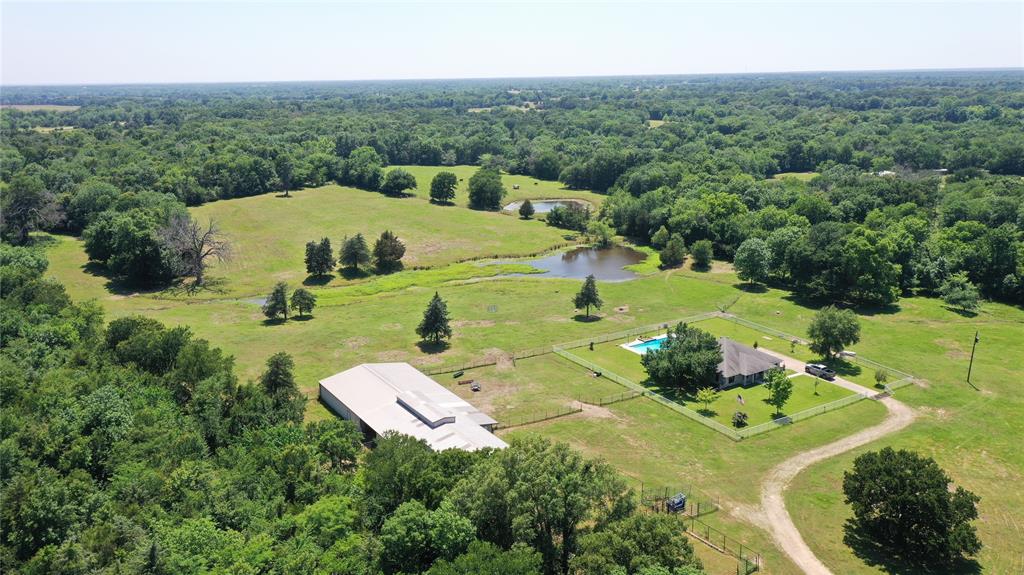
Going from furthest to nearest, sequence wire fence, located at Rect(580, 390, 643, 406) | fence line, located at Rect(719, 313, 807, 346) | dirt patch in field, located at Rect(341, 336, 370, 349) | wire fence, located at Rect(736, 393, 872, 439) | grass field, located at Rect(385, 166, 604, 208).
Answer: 1. grass field, located at Rect(385, 166, 604, 208)
2. fence line, located at Rect(719, 313, 807, 346)
3. dirt patch in field, located at Rect(341, 336, 370, 349)
4. wire fence, located at Rect(580, 390, 643, 406)
5. wire fence, located at Rect(736, 393, 872, 439)

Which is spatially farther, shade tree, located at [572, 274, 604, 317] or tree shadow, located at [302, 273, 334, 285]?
tree shadow, located at [302, 273, 334, 285]

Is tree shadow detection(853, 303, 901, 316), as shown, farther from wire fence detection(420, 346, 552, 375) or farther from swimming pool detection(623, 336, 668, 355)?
wire fence detection(420, 346, 552, 375)

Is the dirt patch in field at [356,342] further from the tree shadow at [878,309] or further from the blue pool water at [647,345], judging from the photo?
the tree shadow at [878,309]

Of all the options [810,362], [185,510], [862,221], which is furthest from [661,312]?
[185,510]

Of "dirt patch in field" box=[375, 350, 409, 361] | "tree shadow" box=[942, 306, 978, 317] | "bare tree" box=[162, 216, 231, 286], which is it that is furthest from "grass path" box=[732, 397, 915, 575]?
"bare tree" box=[162, 216, 231, 286]

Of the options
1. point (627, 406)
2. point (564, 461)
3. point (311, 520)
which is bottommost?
point (627, 406)

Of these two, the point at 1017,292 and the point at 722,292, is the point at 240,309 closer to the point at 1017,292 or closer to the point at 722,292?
the point at 722,292

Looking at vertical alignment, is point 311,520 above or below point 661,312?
above

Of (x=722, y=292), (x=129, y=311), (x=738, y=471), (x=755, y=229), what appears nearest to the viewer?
(x=738, y=471)
